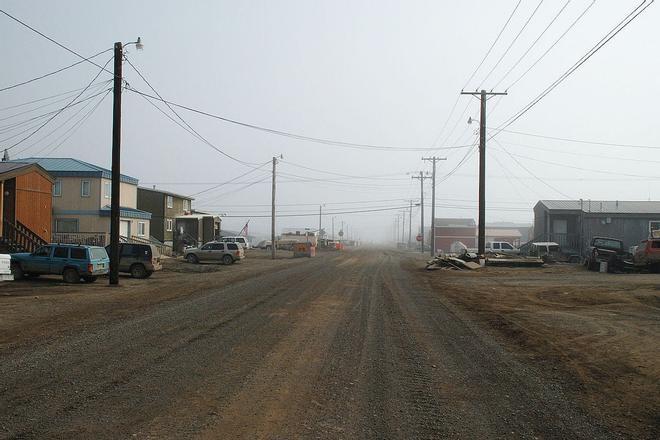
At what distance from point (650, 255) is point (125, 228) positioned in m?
34.1

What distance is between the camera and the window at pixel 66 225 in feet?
132

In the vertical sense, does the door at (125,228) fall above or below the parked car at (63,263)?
above

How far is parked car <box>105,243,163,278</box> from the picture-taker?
89.1 ft

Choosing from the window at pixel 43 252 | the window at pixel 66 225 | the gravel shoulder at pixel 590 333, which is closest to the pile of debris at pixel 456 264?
the gravel shoulder at pixel 590 333

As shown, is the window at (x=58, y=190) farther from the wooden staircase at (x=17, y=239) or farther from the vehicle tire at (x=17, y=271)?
the vehicle tire at (x=17, y=271)

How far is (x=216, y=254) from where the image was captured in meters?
42.2

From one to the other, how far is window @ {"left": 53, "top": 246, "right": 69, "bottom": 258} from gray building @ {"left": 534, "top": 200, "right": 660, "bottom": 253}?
36.2 metres

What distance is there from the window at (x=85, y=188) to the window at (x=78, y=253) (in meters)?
18.5

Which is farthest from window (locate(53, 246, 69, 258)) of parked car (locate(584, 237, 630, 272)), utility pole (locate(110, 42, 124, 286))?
parked car (locate(584, 237, 630, 272))

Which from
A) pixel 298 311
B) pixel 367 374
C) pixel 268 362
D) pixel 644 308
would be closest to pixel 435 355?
pixel 367 374

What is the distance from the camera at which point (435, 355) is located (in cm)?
933

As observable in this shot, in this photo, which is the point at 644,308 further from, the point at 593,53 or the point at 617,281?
the point at 617,281

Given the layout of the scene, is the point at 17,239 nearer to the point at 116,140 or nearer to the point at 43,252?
the point at 43,252

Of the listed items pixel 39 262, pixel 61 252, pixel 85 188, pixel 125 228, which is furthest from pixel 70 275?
pixel 125 228
